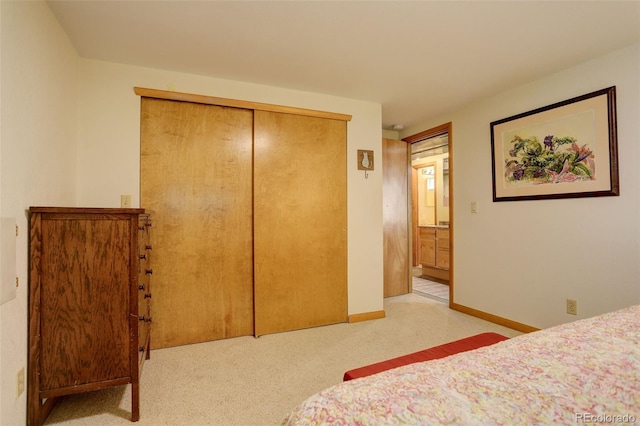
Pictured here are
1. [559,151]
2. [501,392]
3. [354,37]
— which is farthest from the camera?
[559,151]

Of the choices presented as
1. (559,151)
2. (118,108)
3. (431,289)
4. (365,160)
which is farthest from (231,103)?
(431,289)

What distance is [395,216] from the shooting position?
14.2ft

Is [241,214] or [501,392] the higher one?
[241,214]

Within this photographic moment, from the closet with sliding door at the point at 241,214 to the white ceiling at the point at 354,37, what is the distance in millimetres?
370

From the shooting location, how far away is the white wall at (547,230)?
2230 millimetres

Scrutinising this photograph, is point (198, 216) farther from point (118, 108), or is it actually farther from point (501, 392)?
point (501, 392)

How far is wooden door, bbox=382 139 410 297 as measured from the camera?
4227mm

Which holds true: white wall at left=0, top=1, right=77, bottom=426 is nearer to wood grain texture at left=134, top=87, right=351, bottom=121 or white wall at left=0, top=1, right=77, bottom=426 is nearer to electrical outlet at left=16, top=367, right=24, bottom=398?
electrical outlet at left=16, top=367, right=24, bottom=398

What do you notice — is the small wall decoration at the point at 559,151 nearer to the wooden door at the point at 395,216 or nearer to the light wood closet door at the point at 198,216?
the wooden door at the point at 395,216

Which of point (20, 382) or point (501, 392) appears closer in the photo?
point (501, 392)

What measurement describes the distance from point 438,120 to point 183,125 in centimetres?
291

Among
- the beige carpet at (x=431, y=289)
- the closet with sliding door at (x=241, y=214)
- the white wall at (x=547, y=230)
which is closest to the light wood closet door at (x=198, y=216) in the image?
the closet with sliding door at (x=241, y=214)

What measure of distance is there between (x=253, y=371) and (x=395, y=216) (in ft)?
9.32

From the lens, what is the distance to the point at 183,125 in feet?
8.54
